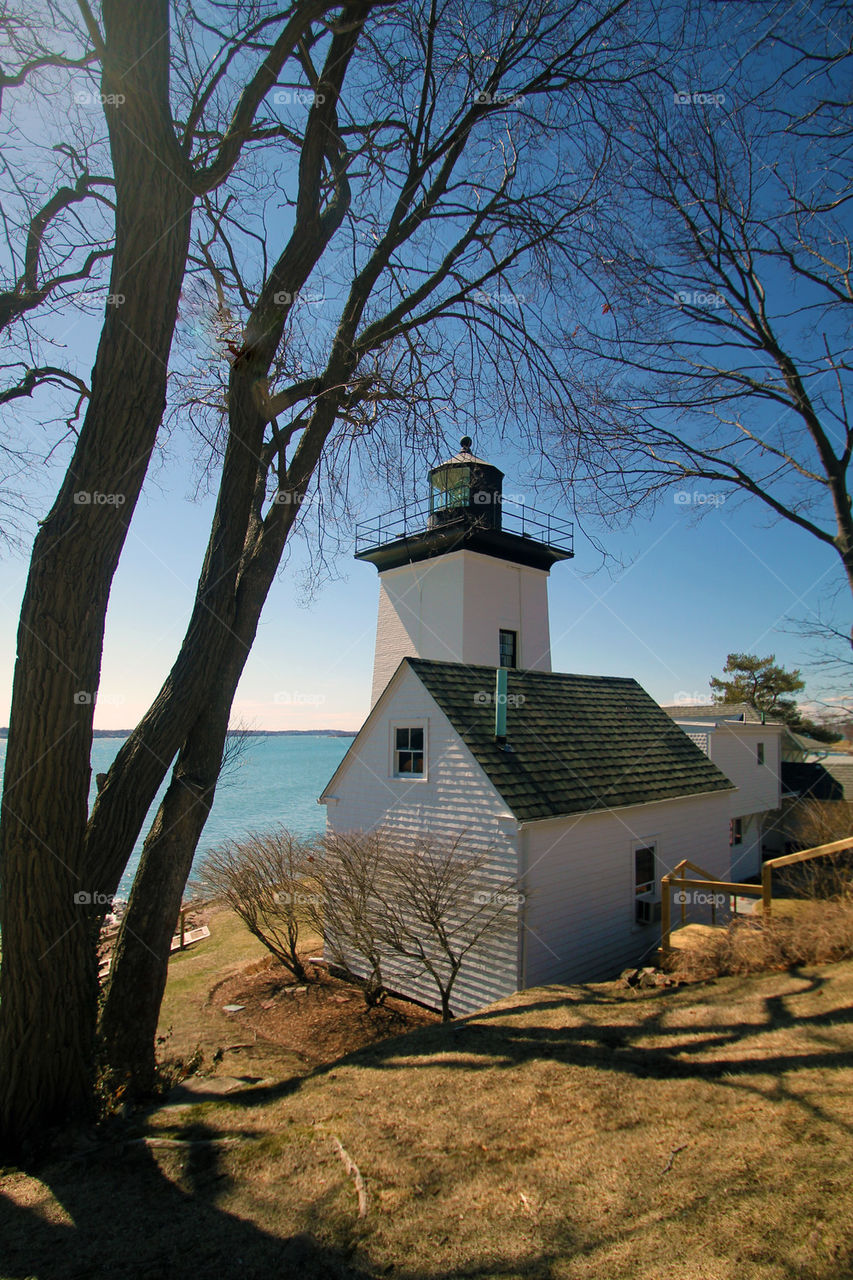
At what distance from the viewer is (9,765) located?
4.63 m

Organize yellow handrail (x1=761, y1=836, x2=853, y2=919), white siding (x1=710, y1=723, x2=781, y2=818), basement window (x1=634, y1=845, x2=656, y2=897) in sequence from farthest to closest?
white siding (x1=710, y1=723, x2=781, y2=818) < basement window (x1=634, y1=845, x2=656, y2=897) < yellow handrail (x1=761, y1=836, x2=853, y2=919)

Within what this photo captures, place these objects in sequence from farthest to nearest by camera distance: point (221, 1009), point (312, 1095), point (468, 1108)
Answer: point (221, 1009)
point (312, 1095)
point (468, 1108)

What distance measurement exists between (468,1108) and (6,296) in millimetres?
8749

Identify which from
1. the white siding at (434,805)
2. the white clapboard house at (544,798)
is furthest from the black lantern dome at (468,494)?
the white siding at (434,805)

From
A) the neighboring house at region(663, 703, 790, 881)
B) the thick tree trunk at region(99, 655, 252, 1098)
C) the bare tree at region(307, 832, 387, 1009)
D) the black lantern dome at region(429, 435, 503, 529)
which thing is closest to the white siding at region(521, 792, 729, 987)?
the bare tree at region(307, 832, 387, 1009)

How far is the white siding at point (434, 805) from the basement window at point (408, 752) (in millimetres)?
161

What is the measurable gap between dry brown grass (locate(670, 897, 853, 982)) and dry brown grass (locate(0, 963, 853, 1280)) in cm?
186

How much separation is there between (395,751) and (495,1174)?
896 cm

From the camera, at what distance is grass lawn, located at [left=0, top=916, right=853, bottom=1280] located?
3109 mm

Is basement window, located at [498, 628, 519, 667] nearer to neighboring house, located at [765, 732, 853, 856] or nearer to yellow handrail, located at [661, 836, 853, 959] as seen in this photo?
yellow handrail, located at [661, 836, 853, 959]

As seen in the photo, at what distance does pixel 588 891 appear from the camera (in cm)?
1143

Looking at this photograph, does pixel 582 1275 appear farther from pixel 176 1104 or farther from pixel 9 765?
pixel 9 765

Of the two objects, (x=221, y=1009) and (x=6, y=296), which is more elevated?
(x=6, y=296)

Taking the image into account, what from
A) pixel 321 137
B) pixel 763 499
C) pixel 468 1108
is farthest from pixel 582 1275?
pixel 321 137
